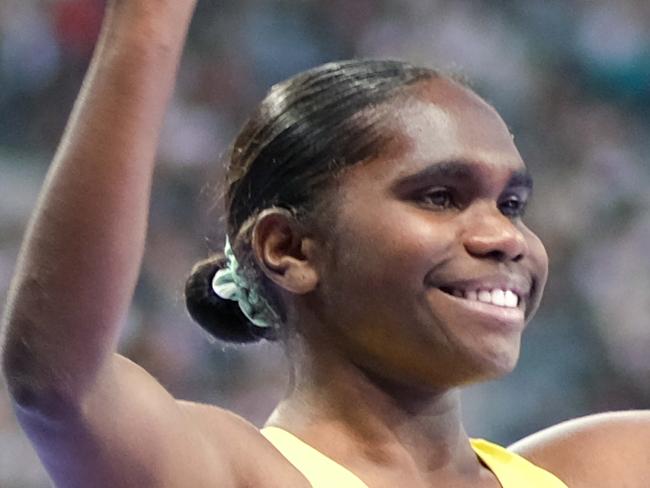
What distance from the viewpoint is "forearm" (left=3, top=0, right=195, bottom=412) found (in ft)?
2.31

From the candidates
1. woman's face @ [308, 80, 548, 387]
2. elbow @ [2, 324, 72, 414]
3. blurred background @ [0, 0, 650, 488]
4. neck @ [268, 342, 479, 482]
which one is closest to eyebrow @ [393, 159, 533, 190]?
woman's face @ [308, 80, 548, 387]

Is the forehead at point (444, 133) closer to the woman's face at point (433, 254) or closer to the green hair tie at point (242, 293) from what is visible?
the woman's face at point (433, 254)

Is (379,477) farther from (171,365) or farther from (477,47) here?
(477,47)

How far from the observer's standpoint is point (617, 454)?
3.89 feet

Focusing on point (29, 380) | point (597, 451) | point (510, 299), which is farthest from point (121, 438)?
point (597, 451)

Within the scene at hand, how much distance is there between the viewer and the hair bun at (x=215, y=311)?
123 centimetres

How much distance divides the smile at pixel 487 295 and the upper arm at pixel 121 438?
0.85ft

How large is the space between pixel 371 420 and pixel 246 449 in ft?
0.56

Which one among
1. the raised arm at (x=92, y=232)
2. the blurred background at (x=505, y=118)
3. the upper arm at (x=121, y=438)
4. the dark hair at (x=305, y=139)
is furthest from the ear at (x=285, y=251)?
→ the blurred background at (x=505, y=118)

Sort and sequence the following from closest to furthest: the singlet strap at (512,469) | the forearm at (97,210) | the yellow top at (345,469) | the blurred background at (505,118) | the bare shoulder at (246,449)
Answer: the forearm at (97,210) < the bare shoulder at (246,449) < the yellow top at (345,469) < the singlet strap at (512,469) < the blurred background at (505,118)

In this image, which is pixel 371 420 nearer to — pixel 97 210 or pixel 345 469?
pixel 345 469

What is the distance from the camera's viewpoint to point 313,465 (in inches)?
40.4

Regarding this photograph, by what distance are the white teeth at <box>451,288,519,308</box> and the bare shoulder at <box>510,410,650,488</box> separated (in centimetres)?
22

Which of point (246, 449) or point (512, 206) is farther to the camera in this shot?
point (512, 206)
